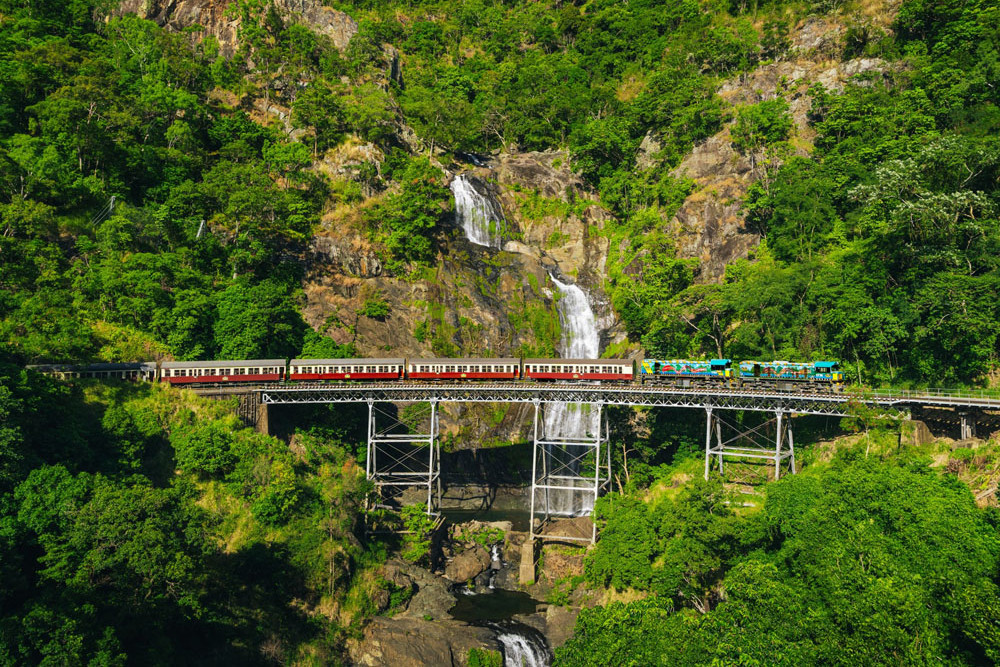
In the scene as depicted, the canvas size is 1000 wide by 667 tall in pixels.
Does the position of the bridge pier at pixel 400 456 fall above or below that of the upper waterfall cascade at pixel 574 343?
below

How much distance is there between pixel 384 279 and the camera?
81.7m

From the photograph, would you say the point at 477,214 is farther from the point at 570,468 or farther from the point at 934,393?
the point at 934,393

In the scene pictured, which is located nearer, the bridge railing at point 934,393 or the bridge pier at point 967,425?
the bridge pier at point 967,425

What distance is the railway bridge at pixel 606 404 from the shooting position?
53125 mm

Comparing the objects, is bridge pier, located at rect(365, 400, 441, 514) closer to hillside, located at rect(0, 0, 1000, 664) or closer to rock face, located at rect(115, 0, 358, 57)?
hillside, located at rect(0, 0, 1000, 664)

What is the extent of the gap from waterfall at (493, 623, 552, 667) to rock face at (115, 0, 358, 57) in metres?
94.3

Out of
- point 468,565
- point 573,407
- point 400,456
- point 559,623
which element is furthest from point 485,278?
point 559,623

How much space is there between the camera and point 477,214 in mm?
92000

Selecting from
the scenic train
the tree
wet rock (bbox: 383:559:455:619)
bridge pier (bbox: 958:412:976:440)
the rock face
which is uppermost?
the rock face

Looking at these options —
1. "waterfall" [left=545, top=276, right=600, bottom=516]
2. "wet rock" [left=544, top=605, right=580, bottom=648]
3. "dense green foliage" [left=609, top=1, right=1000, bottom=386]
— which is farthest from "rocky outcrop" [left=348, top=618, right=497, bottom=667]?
"dense green foliage" [left=609, top=1, right=1000, bottom=386]

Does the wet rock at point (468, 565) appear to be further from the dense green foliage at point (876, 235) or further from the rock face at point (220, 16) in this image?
the rock face at point (220, 16)

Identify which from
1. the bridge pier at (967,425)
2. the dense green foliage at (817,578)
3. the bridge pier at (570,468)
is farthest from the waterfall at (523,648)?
the bridge pier at (967,425)

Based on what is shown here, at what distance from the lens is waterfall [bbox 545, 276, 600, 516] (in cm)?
6881

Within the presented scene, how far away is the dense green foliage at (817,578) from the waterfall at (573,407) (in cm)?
1665
